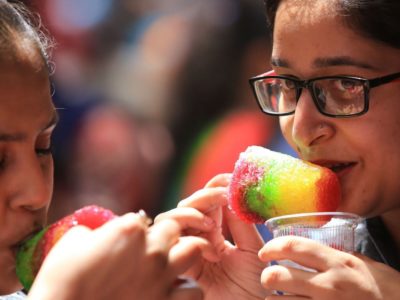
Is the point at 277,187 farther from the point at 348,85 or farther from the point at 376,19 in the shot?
the point at 376,19


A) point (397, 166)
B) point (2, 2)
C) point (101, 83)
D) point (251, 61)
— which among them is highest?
point (2, 2)

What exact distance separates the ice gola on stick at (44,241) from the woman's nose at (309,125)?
0.52 metres

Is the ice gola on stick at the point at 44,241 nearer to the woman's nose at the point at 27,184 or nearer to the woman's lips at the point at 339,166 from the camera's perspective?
the woman's nose at the point at 27,184

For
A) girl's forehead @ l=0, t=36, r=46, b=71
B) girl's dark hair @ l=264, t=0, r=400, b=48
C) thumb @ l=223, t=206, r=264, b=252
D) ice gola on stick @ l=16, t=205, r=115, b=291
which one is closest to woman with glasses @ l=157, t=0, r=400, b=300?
girl's dark hair @ l=264, t=0, r=400, b=48

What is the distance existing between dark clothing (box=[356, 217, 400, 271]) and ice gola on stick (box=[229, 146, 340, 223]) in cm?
33

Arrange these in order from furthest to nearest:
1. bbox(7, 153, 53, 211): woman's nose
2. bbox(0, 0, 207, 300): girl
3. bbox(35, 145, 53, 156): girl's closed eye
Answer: bbox(35, 145, 53, 156): girl's closed eye → bbox(7, 153, 53, 211): woman's nose → bbox(0, 0, 207, 300): girl

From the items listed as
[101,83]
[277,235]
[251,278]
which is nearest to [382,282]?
[277,235]

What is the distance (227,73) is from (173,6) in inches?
19.9

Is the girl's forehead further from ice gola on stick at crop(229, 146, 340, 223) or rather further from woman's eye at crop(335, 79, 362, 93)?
woman's eye at crop(335, 79, 362, 93)

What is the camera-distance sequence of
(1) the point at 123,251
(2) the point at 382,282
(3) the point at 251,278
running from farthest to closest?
(3) the point at 251,278
(2) the point at 382,282
(1) the point at 123,251

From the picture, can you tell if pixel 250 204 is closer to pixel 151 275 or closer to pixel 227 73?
pixel 151 275

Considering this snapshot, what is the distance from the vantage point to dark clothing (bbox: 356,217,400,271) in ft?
5.75

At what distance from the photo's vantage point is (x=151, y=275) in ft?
3.58

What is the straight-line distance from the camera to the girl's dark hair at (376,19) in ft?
4.99
